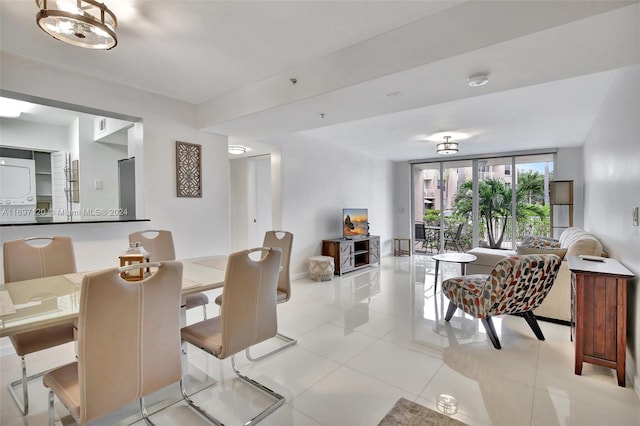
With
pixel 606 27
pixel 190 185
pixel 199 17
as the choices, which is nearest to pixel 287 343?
pixel 190 185

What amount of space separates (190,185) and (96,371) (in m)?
2.84

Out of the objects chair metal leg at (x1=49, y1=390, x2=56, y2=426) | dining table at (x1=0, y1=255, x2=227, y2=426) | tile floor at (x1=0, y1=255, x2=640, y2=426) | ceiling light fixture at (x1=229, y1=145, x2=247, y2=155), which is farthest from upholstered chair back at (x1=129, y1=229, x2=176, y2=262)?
ceiling light fixture at (x1=229, y1=145, x2=247, y2=155)

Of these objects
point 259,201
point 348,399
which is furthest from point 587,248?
point 259,201

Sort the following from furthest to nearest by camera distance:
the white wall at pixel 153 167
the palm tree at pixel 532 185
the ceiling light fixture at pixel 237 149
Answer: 1. the palm tree at pixel 532 185
2. the ceiling light fixture at pixel 237 149
3. the white wall at pixel 153 167

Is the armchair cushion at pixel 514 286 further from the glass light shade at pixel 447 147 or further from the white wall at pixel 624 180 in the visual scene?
the glass light shade at pixel 447 147

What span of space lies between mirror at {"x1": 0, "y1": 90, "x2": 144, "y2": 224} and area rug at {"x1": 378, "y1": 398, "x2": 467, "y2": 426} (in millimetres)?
3696

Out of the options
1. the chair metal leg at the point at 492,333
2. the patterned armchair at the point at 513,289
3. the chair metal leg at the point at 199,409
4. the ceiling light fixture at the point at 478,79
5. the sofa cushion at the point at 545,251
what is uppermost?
the ceiling light fixture at the point at 478,79

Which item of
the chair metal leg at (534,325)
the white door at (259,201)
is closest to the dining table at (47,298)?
the chair metal leg at (534,325)

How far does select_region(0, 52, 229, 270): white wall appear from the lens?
2732 millimetres

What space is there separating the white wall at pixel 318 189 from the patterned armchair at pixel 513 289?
119 inches

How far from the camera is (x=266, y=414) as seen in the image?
1889 mm

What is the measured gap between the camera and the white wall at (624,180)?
2.14 meters

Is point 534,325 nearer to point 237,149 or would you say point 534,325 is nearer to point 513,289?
point 513,289

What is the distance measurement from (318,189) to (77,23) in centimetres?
431
